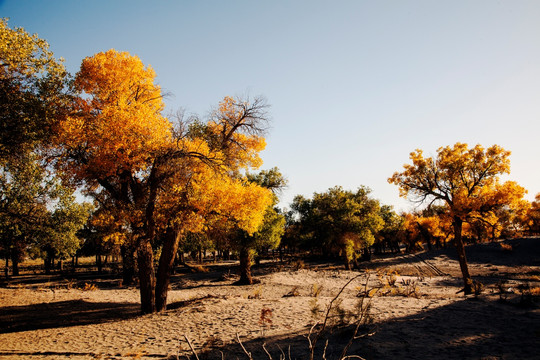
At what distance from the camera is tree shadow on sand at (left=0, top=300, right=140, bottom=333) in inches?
482

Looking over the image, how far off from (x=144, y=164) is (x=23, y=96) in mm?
4547

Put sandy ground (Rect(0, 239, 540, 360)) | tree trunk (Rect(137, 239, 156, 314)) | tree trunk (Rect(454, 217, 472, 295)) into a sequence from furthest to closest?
1. tree trunk (Rect(454, 217, 472, 295))
2. tree trunk (Rect(137, 239, 156, 314))
3. sandy ground (Rect(0, 239, 540, 360))

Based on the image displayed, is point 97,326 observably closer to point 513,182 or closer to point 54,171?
point 54,171

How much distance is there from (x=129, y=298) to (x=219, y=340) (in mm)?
15833

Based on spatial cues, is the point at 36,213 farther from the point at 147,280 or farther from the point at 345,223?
the point at 345,223

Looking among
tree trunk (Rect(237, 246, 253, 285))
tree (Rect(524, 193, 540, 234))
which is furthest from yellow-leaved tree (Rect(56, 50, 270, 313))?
tree (Rect(524, 193, 540, 234))

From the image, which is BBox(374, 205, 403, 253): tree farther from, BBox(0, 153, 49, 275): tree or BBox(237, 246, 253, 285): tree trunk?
BBox(0, 153, 49, 275): tree

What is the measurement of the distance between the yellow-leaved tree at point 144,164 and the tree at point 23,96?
80cm

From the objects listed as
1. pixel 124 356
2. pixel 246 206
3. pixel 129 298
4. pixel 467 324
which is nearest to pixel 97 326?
pixel 124 356

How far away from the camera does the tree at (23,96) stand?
8930mm

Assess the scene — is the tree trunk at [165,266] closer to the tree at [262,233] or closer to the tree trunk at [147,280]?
the tree trunk at [147,280]

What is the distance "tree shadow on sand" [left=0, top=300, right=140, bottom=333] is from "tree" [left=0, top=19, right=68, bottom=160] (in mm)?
7791

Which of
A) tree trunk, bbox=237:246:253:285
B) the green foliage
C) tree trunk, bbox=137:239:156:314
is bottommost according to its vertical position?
tree trunk, bbox=237:246:253:285

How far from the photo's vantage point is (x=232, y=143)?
1426 centimetres
